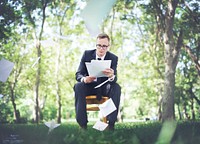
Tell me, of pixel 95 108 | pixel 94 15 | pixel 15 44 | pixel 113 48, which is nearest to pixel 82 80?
pixel 95 108

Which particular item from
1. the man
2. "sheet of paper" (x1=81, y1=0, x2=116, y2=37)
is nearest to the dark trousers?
the man

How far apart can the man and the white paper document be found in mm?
40

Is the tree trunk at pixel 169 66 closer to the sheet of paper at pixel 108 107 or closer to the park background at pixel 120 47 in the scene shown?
the park background at pixel 120 47

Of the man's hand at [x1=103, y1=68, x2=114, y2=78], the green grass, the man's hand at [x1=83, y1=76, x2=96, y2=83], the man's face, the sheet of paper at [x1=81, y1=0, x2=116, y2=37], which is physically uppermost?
the sheet of paper at [x1=81, y1=0, x2=116, y2=37]

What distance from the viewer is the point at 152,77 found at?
665 inches

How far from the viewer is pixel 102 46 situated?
305 cm

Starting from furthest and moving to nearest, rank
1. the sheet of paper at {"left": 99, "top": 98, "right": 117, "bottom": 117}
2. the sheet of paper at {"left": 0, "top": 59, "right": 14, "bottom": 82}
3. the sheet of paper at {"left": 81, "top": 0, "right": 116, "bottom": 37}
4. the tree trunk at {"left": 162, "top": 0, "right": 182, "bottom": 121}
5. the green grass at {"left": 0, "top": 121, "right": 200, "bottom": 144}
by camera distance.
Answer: the tree trunk at {"left": 162, "top": 0, "right": 182, "bottom": 121}
the sheet of paper at {"left": 81, "top": 0, "right": 116, "bottom": 37}
the sheet of paper at {"left": 0, "top": 59, "right": 14, "bottom": 82}
the sheet of paper at {"left": 99, "top": 98, "right": 117, "bottom": 117}
the green grass at {"left": 0, "top": 121, "right": 200, "bottom": 144}

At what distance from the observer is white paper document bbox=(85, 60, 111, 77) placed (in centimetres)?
280

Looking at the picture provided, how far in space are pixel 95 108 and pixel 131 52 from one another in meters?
15.4

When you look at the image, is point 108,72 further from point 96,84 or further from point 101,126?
point 101,126

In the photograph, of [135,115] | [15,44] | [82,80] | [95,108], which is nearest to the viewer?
[82,80]

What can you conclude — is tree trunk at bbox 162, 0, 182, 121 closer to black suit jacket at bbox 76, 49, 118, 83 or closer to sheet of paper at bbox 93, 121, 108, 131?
black suit jacket at bbox 76, 49, 118, 83

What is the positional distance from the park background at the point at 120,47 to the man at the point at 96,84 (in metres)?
0.65

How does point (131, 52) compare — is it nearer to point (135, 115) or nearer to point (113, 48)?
point (113, 48)
